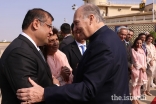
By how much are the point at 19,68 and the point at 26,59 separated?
0.10m

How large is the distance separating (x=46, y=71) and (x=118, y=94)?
0.67m

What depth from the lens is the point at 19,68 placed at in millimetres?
1798

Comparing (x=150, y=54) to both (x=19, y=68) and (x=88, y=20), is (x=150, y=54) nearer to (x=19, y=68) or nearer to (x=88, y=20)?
(x=88, y=20)

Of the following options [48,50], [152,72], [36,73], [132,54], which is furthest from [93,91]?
[152,72]

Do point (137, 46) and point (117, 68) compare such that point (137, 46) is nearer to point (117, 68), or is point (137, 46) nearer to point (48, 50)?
point (48, 50)

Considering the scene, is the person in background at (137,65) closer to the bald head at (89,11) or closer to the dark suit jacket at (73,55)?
the dark suit jacket at (73,55)

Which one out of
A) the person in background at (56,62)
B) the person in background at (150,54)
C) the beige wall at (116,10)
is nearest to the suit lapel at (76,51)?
the person in background at (56,62)

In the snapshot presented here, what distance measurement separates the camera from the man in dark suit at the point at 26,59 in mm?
1810

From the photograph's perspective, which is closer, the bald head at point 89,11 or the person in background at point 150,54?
the bald head at point 89,11

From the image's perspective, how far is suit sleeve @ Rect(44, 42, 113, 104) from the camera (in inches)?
68.1

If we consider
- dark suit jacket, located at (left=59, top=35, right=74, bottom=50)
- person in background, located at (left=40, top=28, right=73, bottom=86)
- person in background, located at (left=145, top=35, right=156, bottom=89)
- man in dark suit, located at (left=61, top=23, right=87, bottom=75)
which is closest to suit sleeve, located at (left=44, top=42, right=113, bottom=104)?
person in background, located at (left=40, top=28, right=73, bottom=86)

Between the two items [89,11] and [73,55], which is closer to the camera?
[89,11]

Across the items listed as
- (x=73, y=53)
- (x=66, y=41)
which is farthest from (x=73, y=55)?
(x=66, y=41)

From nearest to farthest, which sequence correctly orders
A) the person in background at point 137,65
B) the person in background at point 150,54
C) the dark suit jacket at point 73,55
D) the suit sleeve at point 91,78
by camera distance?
the suit sleeve at point 91,78 → the dark suit jacket at point 73,55 → the person in background at point 137,65 → the person in background at point 150,54
